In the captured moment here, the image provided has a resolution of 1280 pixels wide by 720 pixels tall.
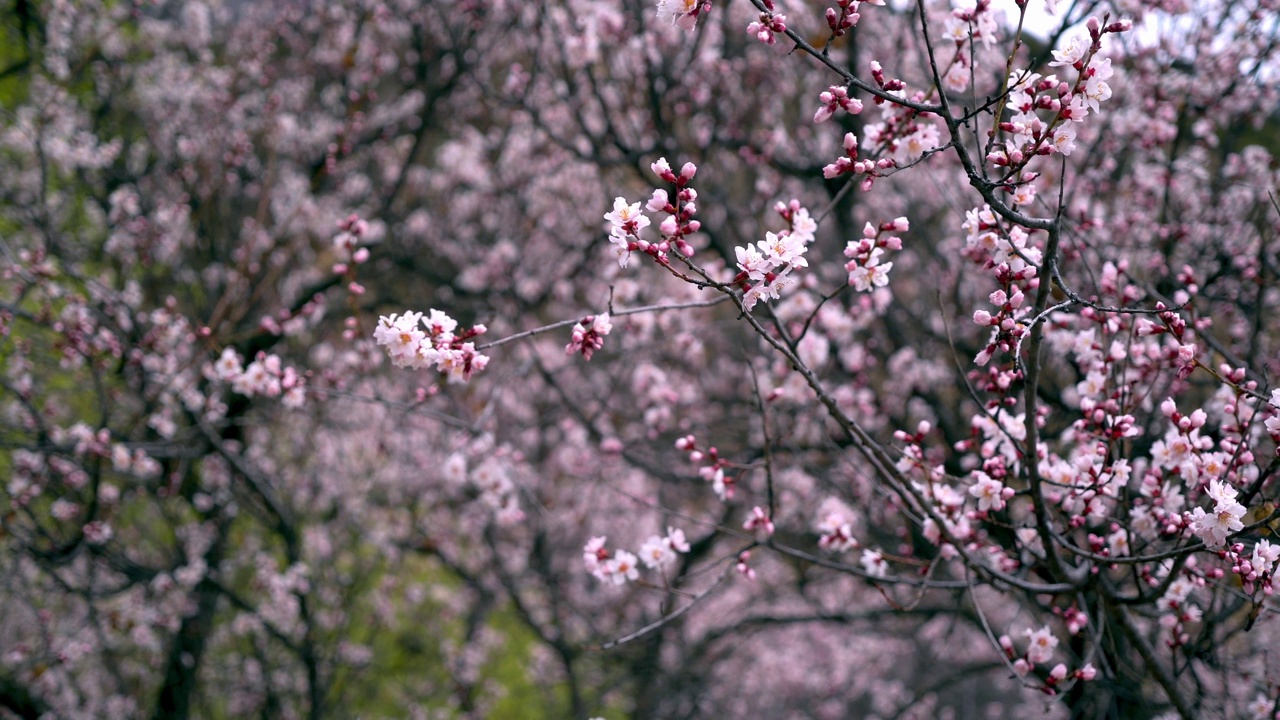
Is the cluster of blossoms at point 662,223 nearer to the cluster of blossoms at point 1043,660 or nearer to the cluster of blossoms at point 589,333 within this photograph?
the cluster of blossoms at point 589,333

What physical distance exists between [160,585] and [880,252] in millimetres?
4898

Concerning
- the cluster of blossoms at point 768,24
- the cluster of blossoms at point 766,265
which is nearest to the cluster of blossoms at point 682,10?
the cluster of blossoms at point 768,24

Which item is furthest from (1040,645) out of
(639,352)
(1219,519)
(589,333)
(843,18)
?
(639,352)

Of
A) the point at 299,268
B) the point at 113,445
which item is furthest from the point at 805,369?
the point at 299,268

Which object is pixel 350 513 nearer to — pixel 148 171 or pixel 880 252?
pixel 148 171

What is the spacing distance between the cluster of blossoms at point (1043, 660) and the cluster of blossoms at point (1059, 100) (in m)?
1.42

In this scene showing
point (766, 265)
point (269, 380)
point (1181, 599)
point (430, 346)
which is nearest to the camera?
point (766, 265)

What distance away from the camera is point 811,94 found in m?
7.09

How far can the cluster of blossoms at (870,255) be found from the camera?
7.38ft

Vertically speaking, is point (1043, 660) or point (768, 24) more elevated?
point (768, 24)

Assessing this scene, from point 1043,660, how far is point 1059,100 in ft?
5.82

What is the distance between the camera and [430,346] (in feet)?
7.25

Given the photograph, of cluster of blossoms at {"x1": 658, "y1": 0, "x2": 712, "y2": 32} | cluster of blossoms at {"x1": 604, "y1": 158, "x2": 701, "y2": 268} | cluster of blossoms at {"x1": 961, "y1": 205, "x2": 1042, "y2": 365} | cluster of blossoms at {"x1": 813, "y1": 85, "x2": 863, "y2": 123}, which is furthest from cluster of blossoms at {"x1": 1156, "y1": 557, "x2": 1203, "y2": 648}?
cluster of blossoms at {"x1": 658, "y1": 0, "x2": 712, "y2": 32}

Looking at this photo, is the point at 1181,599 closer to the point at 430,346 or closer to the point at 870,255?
the point at 870,255
